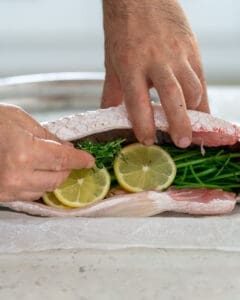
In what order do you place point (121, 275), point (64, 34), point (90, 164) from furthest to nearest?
point (64, 34) < point (90, 164) < point (121, 275)

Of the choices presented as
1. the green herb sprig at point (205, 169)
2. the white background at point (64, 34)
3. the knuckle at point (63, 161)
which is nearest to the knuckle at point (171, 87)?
the green herb sprig at point (205, 169)

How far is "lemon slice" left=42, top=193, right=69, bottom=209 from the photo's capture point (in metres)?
1.18

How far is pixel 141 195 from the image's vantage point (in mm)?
1164

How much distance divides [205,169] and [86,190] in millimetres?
199

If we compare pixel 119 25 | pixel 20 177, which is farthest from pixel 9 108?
pixel 119 25

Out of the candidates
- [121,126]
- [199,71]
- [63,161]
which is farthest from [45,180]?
[199,71]

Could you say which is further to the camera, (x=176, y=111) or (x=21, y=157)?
(x=176, y=111)

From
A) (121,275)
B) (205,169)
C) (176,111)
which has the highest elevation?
(176,111)

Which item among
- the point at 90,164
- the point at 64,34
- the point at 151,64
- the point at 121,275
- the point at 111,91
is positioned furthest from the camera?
the point at 64,34

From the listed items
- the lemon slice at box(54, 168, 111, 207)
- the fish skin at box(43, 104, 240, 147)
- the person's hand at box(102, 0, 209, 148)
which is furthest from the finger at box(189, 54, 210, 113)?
the lemon slice at box(54, 168, 111, 207)

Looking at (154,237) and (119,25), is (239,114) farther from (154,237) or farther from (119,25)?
(154,237)

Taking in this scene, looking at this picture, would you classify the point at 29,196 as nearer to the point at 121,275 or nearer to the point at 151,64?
the point at 121,275

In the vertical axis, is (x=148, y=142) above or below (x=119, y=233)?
above

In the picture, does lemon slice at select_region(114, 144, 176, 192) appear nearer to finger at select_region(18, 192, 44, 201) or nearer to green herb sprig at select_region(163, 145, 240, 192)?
green herb sprig at select_region(163, 145, 240, 192)
